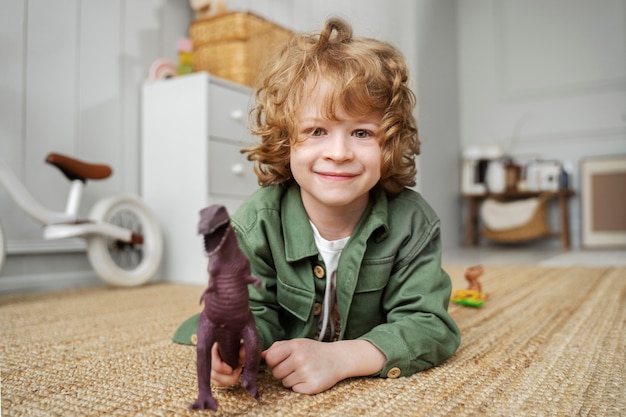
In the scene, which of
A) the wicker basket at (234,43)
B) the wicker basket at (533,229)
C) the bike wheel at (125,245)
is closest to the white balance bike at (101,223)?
the bike wheel at (125,245)

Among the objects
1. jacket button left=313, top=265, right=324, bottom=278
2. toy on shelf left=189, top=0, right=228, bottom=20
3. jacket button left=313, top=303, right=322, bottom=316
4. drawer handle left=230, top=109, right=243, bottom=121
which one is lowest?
jacket button left=313, top=303, right=322, bottom=316

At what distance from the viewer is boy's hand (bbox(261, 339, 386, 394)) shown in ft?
1.71

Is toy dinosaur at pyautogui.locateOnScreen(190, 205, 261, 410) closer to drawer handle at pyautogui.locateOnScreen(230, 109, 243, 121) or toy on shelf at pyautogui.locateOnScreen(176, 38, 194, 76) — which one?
drawer handle at pyautogui.locateOnScreen(230, 109, 243, 121)

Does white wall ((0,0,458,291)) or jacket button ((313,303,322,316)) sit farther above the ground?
white wall ((0,0,458,291))

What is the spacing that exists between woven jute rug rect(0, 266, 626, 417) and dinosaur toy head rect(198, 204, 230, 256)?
0.52ft

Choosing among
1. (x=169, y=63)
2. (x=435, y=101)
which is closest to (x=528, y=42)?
(x=435, y=101)

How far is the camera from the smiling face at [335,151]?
60cm

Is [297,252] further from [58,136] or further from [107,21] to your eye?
[107,21]

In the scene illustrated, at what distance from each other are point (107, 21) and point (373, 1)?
5.37 ft

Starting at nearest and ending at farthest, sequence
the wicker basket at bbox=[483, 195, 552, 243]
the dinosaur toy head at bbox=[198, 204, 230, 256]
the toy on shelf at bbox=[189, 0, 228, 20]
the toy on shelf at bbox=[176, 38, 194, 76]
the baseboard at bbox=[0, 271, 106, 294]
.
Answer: the dinosaur toy head at bbox=[198, 204, 230, 256], the baseboard at bbox=[0, 271, 106, 294], the toy on shelf at bbox=[176, 38, 194, 76], the toy on shelf at bbox=[189, 0, 228, 20], the wicker basket at bbox=[483, 195, 552, 243]

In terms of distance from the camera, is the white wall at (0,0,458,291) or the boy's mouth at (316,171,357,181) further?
the white wall at (0,0,458,291)

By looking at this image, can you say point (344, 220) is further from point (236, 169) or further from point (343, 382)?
point (236, 169)

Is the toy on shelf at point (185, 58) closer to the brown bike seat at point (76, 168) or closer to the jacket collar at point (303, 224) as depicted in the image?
the brown bike seat at point (76, 168)

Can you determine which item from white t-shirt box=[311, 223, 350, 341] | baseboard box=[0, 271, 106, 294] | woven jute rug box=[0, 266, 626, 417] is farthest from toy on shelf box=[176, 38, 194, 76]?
white t-shirt box=[311, 223, 350, 341]
